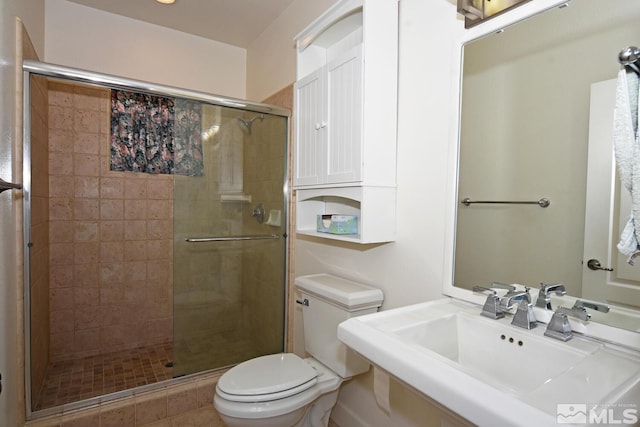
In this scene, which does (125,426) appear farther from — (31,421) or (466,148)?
(466,148)

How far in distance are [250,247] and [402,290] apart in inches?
43.4

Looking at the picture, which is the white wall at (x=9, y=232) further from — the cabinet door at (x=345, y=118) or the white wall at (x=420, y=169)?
the white wall at (x=420, y=169)

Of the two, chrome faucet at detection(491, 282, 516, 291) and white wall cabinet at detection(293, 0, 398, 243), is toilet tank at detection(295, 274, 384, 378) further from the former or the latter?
chrome faucet at detection(491, 282, 516, 291)

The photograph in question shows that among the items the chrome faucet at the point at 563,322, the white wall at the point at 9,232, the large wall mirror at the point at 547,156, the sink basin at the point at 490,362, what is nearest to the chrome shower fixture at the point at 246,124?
the white wall at the point at 9,232

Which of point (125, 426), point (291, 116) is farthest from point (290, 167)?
point (125, 426)

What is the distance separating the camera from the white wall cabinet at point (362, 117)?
147 centimetres

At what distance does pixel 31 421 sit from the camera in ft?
5.48

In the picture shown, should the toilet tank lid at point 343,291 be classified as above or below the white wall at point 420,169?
below

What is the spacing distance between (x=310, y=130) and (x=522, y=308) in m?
1.25

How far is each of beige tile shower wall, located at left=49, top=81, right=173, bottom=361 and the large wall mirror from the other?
236 cm

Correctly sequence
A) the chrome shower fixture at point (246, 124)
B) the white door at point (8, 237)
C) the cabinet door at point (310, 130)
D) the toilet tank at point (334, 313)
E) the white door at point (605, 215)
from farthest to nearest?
the chrome shower fixture at point (246, 124), the cabinet door at point (310, 130), the toilet tank at point (334, 313), the white door at point (8, 237), the white door at point (605, 215)

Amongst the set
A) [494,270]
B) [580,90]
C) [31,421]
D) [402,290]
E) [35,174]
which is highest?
[580,90]

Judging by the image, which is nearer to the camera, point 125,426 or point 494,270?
point 494,270

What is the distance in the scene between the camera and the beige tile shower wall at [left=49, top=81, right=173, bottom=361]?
8.00 ft
